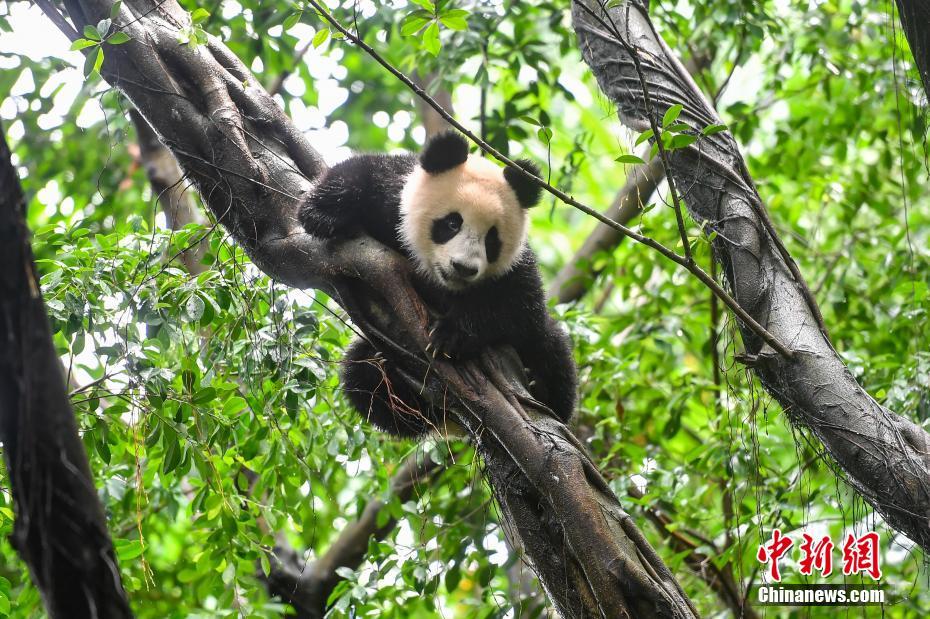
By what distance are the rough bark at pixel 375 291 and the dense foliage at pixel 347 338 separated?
0.24 metres

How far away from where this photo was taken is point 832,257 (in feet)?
22.3

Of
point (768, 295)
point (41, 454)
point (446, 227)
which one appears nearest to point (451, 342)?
point (446, 227)

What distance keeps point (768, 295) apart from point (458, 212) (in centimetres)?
157

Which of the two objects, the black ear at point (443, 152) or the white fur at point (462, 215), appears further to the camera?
the black ear at point (443, 152)

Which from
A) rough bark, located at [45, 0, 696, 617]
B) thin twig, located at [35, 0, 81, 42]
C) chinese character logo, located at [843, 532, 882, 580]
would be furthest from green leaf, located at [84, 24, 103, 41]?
chinese character logo, located at [843, 532, 882, 580]

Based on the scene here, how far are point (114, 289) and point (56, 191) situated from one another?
485 centimetres

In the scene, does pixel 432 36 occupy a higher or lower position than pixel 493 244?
higher

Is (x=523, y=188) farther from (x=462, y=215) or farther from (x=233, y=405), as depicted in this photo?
(x=233, y=405)

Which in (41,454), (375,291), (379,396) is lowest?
(41,454)

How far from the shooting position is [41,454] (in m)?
1.90

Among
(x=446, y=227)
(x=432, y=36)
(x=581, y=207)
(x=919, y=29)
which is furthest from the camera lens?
(x=446, y=227)

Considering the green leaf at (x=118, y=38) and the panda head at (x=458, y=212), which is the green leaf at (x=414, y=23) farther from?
the green leaf at (x=118, y=38)

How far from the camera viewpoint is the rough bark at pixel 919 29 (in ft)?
9.74

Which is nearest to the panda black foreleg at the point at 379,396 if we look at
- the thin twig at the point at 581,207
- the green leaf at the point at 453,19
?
the thin twig at the point at 581,207
